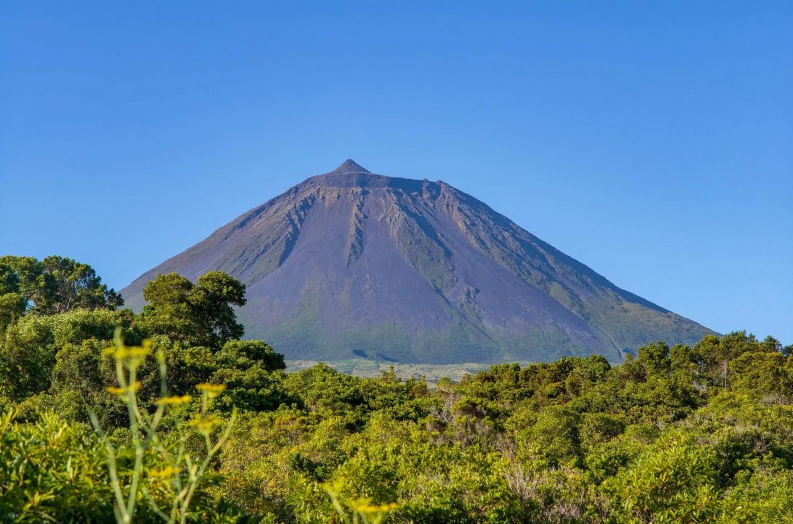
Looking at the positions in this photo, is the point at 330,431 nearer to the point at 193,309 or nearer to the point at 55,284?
the point at 193,309

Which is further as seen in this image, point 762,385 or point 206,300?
point 206,300

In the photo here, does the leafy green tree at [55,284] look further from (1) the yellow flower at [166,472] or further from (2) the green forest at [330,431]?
(1) the yellow flower at [166,472]

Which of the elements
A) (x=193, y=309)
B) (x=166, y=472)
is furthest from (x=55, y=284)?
(x=166, y=472)

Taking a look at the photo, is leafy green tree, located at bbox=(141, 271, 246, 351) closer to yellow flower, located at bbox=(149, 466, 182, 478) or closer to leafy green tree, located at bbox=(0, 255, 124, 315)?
leafy green tree, located at bbox=(0, 255, 124, 315)

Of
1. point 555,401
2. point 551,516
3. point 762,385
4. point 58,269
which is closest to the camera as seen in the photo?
point 551,516

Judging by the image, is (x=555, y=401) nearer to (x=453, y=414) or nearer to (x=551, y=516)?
(x=453, y=414)

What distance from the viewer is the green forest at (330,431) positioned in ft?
22.0

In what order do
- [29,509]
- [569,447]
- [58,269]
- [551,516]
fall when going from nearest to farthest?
[29,509] < [551,516] < [569,447] < [58,269]

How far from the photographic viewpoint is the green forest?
6.70 metres

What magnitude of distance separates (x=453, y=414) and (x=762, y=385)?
28.4m

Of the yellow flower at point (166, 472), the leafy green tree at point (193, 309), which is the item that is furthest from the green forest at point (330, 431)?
the leafy green tree at point (193, 309)

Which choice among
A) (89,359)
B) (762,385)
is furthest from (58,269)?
(762,385)

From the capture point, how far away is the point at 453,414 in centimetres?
3834

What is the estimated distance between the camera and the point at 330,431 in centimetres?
3086
